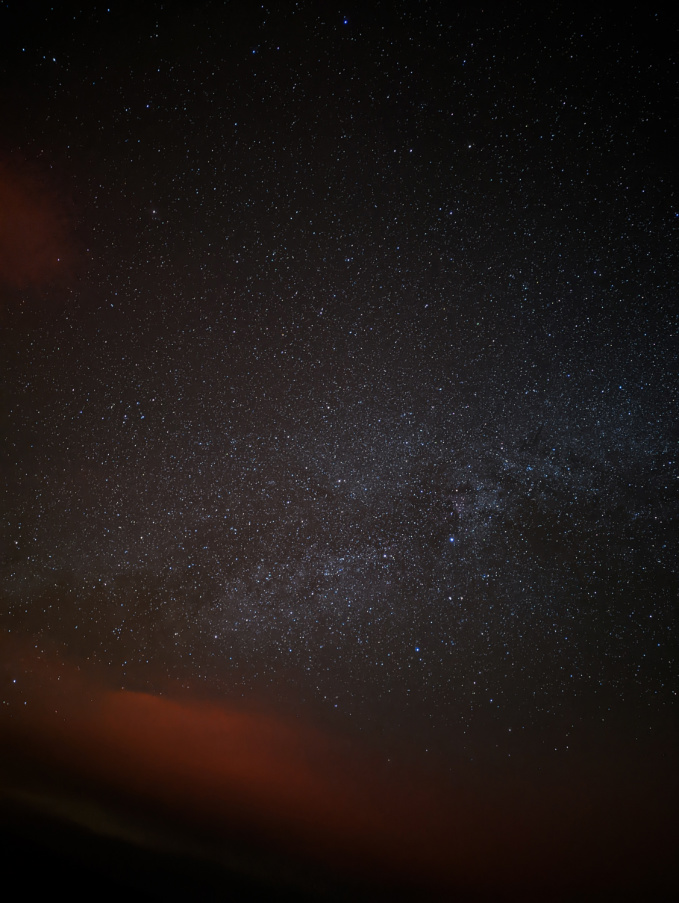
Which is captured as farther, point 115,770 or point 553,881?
point 115,770

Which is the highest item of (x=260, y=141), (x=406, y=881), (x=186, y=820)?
(x=260, y=141)

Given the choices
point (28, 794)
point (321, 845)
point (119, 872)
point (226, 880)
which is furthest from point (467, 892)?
point (28, 794)

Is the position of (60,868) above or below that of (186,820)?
below

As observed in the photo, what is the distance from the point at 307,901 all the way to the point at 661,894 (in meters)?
4.29

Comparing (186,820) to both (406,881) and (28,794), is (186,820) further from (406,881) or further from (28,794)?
(406,881)

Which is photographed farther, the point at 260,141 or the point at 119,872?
the point at 119,872

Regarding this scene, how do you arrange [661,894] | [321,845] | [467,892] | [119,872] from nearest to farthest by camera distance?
[661,894] → [467,892] → [321,845] → [119,872]

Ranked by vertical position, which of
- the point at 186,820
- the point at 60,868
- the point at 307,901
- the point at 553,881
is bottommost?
the point at 60,868

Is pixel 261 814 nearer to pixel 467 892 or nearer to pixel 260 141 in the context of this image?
pixel 467 892

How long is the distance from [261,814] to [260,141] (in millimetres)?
7195

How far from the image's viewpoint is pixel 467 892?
503 centimetres

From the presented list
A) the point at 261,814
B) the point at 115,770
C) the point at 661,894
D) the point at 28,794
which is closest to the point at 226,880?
the point at 261,814

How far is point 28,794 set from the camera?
6.10 m

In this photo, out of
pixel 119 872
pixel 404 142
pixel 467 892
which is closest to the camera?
pixel 404 142
